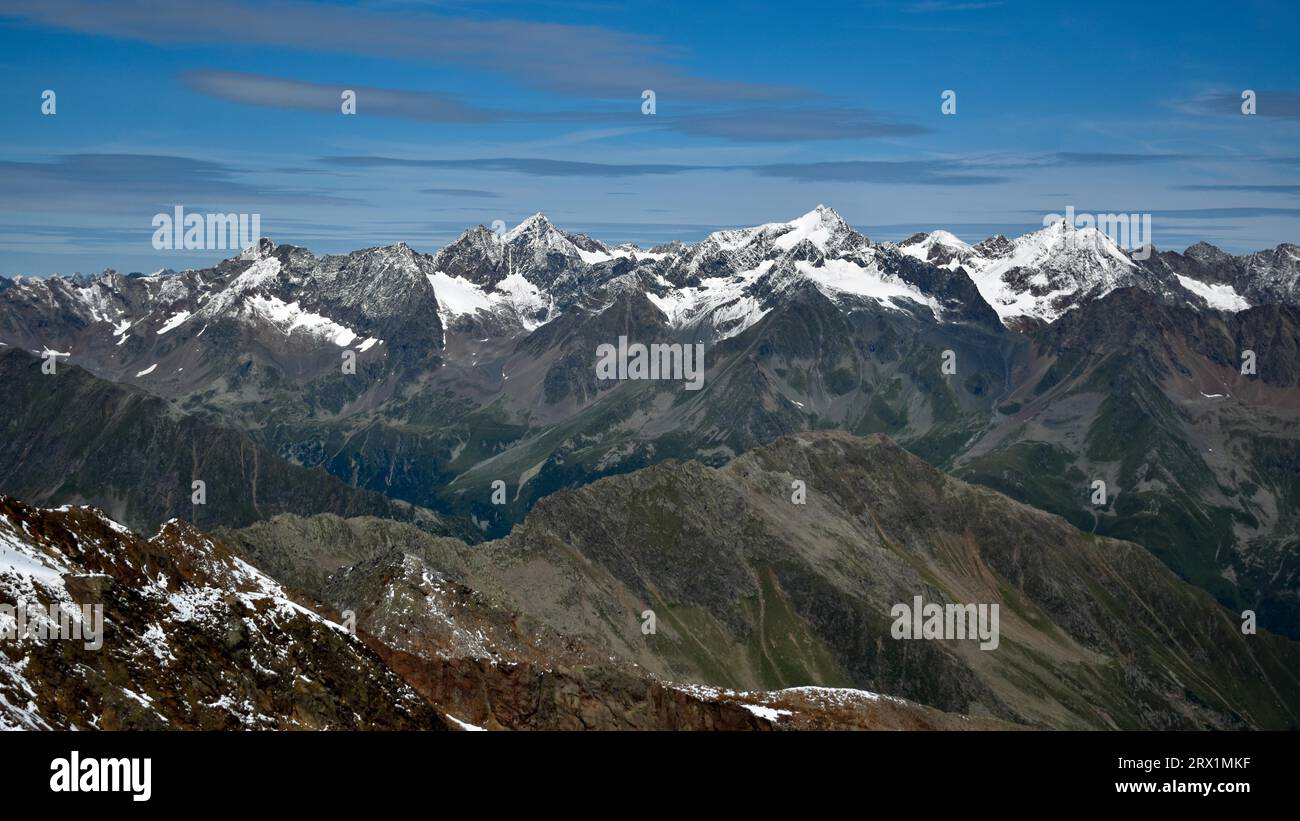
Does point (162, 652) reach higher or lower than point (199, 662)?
higher

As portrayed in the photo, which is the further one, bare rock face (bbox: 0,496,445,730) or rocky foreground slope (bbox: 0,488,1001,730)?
rocky foreground slope (bbox: 0,488,1001,730)

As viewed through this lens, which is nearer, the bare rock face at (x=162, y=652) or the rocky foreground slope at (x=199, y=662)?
the bare rock face at (x=162, y=652)

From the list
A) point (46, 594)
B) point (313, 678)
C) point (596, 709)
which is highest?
point (46, 594)

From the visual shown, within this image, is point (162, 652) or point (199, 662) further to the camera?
point (199, 662)
